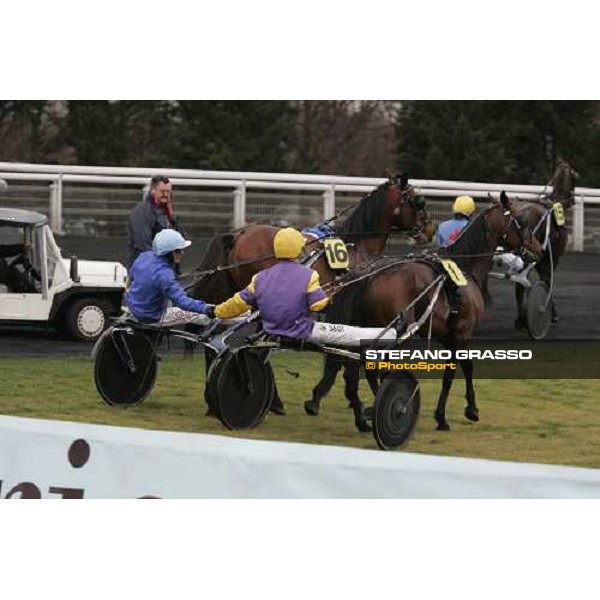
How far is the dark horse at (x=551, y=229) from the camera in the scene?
15.8 meters

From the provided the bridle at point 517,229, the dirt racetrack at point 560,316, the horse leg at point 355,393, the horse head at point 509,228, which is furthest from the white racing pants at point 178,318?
the dirt racetrack at point 560,316

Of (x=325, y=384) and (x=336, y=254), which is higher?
(x=336, y=254)

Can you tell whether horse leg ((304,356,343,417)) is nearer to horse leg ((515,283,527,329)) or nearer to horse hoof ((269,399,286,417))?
horse hoof ((269,399,286,417))

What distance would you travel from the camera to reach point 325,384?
39.0 ft

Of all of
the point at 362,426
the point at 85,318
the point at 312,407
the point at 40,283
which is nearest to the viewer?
the point at 362,426

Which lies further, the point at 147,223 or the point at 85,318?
the point at 85,318

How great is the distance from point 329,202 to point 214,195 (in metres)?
1.61

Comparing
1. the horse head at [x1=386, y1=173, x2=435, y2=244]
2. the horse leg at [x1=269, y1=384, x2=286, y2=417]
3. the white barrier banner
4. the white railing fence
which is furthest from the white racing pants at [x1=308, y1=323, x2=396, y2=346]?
the white railing fence

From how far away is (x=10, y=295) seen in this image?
1659cm

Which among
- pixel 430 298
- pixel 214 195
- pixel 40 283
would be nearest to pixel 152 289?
pixel 430 298

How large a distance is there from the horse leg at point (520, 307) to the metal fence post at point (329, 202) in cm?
434

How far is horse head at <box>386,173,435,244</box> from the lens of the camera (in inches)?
518

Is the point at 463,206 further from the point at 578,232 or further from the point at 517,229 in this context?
the point at 578,232

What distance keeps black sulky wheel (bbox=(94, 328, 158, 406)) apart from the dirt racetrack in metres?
3.90
